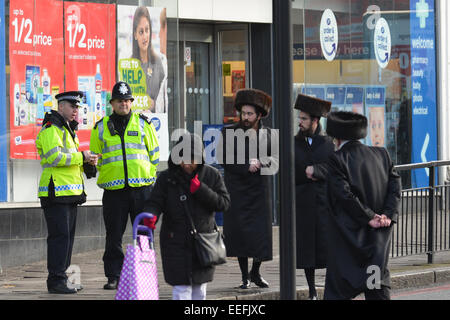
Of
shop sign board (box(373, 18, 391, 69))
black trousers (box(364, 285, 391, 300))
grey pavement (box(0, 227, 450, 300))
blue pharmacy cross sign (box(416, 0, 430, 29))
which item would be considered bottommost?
grey pavement (box(0, 227, 450, 300))

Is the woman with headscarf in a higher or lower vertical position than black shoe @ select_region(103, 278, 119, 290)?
higher

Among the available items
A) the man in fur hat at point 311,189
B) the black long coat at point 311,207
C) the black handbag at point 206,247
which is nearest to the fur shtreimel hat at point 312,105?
the man in fur hat at point 311,189

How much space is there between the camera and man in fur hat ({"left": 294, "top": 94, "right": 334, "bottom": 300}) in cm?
980

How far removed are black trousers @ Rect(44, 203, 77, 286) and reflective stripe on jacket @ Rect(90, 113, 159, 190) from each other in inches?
21.0

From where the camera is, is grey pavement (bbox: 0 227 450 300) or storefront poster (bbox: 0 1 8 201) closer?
grey pavement (bbox: 0 227 450 300)

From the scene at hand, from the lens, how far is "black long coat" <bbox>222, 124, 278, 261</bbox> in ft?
33.0

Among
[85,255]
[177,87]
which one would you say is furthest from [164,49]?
[85,255]

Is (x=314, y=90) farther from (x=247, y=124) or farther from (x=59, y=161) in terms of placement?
(x=59, y=161)

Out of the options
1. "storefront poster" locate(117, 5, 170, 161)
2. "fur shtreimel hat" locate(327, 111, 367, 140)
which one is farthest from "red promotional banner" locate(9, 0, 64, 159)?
"fur shtreimel hat" locate(327, 111, 367, 140)

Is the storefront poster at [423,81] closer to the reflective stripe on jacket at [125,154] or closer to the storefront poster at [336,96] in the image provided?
the storefront poster at [336,96]

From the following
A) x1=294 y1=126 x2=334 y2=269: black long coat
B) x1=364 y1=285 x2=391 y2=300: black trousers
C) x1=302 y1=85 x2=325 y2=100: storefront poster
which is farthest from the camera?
x1=302 y1=85 x2=325 y2=100: storefront poster

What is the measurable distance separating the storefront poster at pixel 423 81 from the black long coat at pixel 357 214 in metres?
10.2

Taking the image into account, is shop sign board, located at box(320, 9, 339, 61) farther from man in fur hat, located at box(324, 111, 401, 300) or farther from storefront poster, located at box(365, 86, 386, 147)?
man in fur hat, located at box(324, 111, 401, 300)

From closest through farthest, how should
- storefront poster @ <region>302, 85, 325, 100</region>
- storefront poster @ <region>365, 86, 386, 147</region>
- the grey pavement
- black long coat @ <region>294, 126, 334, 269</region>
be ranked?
the grey pavement < black long coat @ <region>294, 126, 334, 269</region> < storefront poster @ <region>302, 85, 325, 100</region> < storefront poster @ <region>365, 86, 386, 147</region>
